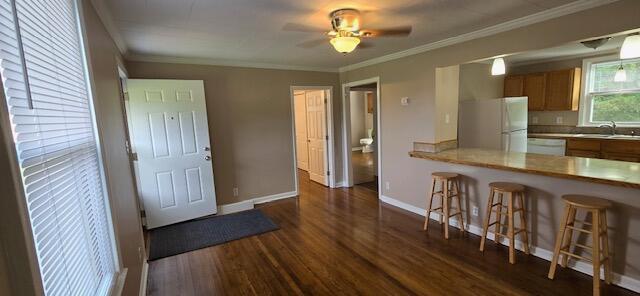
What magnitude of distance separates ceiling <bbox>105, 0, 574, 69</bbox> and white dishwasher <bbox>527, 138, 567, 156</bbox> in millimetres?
3071

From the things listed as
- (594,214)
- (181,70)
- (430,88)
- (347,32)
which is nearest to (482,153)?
(430,88)

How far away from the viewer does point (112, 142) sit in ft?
6.00

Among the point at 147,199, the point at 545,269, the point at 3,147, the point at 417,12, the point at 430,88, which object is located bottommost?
the point at 545,269

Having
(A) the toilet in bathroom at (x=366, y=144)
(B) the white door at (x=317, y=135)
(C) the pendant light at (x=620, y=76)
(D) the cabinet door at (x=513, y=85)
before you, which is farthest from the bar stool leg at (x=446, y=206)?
(A) the toilet in bathroom at (x=366, y=144)

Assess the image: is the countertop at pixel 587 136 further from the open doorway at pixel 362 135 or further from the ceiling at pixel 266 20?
the ceiling at pixel 266 20

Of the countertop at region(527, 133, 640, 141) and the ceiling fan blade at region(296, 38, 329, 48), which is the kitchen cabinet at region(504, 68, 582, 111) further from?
the ceiling fan blade at region(296, 38, 329, 48)

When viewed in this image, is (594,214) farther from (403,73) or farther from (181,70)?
(181,70)

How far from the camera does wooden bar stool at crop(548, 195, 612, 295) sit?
202 cm

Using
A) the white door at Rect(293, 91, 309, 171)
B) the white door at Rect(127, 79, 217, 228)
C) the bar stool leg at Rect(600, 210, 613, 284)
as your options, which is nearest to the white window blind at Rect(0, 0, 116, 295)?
the white door at Rect(127, 79, 217, 228)

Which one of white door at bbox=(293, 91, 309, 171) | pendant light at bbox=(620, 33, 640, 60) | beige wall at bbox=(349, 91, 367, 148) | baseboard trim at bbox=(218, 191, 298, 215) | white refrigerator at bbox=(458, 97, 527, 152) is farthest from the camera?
beige wall at bbox=(349, 91, 367, 148)

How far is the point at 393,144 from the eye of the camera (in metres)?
4.06

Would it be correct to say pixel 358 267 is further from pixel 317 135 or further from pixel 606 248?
pixel 317 135

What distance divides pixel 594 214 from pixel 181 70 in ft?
14.6

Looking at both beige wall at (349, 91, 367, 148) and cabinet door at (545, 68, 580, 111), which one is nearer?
cabinet door at (545, 68, 580, 111)
